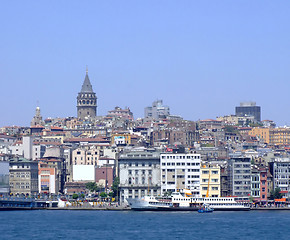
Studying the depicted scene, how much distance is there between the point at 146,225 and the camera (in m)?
99.1

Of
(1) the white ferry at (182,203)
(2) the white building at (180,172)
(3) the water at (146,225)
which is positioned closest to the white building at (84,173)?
(2) the white building at (180,172)

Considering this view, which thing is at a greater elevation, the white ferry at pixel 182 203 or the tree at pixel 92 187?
the tree at pixel 92 187

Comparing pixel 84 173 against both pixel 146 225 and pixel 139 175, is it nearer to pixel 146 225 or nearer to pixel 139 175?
pixel 139 175

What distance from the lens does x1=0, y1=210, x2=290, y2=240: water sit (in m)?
89.9

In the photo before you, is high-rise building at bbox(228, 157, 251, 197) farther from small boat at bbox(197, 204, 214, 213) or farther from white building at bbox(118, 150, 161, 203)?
small boat at bbox(197, 204, 214, 213)

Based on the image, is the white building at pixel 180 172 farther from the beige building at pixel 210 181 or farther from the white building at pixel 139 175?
the white building at pixel 139 175

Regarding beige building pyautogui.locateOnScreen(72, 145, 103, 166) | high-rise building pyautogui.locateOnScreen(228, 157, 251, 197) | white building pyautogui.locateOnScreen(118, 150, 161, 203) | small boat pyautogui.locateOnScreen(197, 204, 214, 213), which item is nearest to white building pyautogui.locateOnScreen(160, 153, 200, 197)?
white building pyautogui.locateOnScreen(118, 150, 161, 203)

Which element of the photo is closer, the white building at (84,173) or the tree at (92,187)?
the tree at (92,187)

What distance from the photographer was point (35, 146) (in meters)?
186

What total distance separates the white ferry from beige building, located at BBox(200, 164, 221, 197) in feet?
18.8

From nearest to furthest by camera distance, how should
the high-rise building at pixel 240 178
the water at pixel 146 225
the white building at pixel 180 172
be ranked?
the water at pixel 146 225, the white building at pixel 180 172, the high-rise building at pixel 240 178

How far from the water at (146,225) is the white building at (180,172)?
36.1ft

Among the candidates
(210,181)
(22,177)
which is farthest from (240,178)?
(22,177)

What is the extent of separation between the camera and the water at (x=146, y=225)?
295 feet
